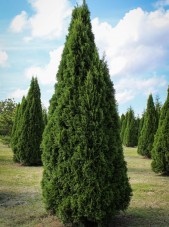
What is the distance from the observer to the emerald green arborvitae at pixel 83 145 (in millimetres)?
6859

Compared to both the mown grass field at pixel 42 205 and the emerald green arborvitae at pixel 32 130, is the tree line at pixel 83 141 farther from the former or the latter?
the emerald green arborvitae at pixel 32 130

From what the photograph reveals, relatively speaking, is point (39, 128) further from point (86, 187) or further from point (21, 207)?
point (86, 187)

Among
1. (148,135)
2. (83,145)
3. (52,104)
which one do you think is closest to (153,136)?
(148,135)

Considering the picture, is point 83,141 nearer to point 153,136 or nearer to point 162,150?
point 162,150

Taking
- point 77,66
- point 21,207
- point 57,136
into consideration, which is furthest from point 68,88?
point 21,207

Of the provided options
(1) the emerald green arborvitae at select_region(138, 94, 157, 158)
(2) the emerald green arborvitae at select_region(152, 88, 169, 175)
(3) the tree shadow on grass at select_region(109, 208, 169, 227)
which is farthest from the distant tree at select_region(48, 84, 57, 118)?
(1) the emerald green arborvitae at select_region(138, 94, 157, 158)

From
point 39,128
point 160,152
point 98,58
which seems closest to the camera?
point 98,58

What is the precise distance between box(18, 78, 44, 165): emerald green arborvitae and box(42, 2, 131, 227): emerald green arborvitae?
1279 cm

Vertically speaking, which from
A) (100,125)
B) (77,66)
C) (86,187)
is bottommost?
(86,187)

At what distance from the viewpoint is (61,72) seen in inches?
299

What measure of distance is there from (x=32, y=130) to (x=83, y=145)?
45.2 ft

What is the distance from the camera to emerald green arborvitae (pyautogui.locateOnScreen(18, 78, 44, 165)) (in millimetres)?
20156

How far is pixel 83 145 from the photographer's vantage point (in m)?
6.93

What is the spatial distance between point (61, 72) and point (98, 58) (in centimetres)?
92
